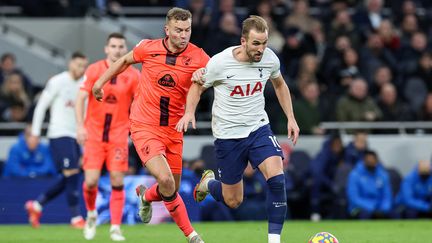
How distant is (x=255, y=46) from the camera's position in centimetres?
1178

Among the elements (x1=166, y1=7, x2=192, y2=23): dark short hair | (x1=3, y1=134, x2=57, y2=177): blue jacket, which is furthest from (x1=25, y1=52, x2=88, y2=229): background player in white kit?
(x1=166, y1=7, x2=192, y2=23): dark short hair

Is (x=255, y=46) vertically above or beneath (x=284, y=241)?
above

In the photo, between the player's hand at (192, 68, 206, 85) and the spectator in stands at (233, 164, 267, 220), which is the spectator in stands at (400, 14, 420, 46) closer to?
the spectator in stands at (233, 164, 267, 220)

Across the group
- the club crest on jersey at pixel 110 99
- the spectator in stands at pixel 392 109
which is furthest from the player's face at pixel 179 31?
the spectator in stands at pixel 392 109

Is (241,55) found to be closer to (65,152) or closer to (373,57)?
(65,152)

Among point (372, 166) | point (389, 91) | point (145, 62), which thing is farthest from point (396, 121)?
point (145, 62)

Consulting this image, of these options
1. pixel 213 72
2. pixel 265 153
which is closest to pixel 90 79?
pixel 213 72

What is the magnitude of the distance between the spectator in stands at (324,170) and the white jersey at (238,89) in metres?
7.80

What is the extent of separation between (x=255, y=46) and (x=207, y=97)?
1018cm

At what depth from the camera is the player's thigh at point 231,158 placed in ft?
40.4

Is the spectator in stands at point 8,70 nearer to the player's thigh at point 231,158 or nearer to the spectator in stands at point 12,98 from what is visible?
the spectator in stands at point 12,98

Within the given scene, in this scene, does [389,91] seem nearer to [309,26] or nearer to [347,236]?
[309,26]

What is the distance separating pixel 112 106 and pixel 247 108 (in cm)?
328

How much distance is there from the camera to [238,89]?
12102 millimetres
